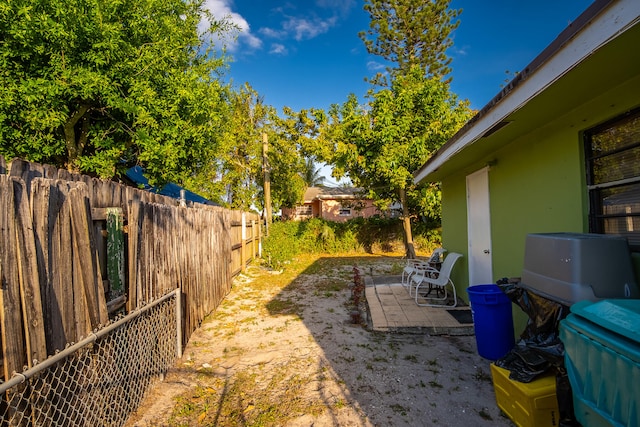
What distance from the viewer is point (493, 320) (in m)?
3.38

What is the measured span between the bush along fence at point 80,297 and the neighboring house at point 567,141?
3.41 m

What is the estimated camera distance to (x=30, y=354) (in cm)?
172

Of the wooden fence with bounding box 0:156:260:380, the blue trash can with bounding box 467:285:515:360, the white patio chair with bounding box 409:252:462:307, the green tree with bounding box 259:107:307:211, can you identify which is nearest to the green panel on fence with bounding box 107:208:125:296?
the wooden fence with bounding box 0:156:260:380

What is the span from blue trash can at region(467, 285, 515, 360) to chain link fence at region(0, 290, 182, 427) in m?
3.45

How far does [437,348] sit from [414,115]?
31.5 ft

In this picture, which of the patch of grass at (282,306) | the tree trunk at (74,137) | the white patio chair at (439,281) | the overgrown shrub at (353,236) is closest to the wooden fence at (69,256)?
the patch of grass at (282,306)

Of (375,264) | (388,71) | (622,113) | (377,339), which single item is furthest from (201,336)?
(388,71)

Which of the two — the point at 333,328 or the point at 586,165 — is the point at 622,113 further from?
the point at 333,328

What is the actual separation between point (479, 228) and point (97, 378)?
212 inches

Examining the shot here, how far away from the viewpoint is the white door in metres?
4.86

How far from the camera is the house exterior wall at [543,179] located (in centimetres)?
264

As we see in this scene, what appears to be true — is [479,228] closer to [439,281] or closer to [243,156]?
[439,281]

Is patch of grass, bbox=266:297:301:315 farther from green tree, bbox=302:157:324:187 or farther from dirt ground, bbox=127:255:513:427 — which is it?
green tree, bbox=302:157:324:187

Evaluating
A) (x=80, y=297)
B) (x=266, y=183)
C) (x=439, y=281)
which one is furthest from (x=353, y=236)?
(x=80, y=297)
